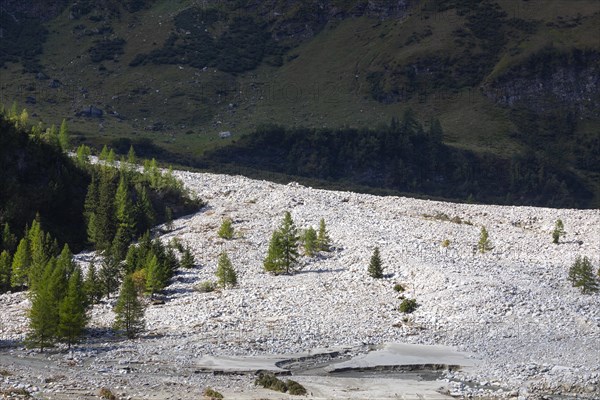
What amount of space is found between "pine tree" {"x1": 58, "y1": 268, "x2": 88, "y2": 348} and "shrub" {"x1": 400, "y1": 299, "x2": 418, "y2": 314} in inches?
791

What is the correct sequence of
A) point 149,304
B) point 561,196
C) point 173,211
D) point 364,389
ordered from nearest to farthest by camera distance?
1. point 364,389
2. point 149,304
3. point 173,211
4. point 561,196

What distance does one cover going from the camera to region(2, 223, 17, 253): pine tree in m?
74.6

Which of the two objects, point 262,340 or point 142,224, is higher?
point 142,224

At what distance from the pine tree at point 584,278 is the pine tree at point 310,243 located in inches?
785

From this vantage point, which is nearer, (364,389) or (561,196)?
(364,389)

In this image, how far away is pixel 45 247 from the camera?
225ft

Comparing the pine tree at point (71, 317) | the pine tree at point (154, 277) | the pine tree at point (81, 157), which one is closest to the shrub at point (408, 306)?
the pine tree at point (154, 277)

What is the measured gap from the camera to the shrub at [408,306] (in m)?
55.5

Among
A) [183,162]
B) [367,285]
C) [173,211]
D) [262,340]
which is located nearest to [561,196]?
[183,162]

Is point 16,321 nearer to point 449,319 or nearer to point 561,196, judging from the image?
point 449,319

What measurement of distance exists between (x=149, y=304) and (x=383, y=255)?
68.4 feet

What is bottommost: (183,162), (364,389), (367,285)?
(364,389)

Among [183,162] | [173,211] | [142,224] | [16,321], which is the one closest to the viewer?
[16,321]

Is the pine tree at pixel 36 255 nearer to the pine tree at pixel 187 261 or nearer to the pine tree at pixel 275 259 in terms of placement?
the pine tree at pixel 187 261
